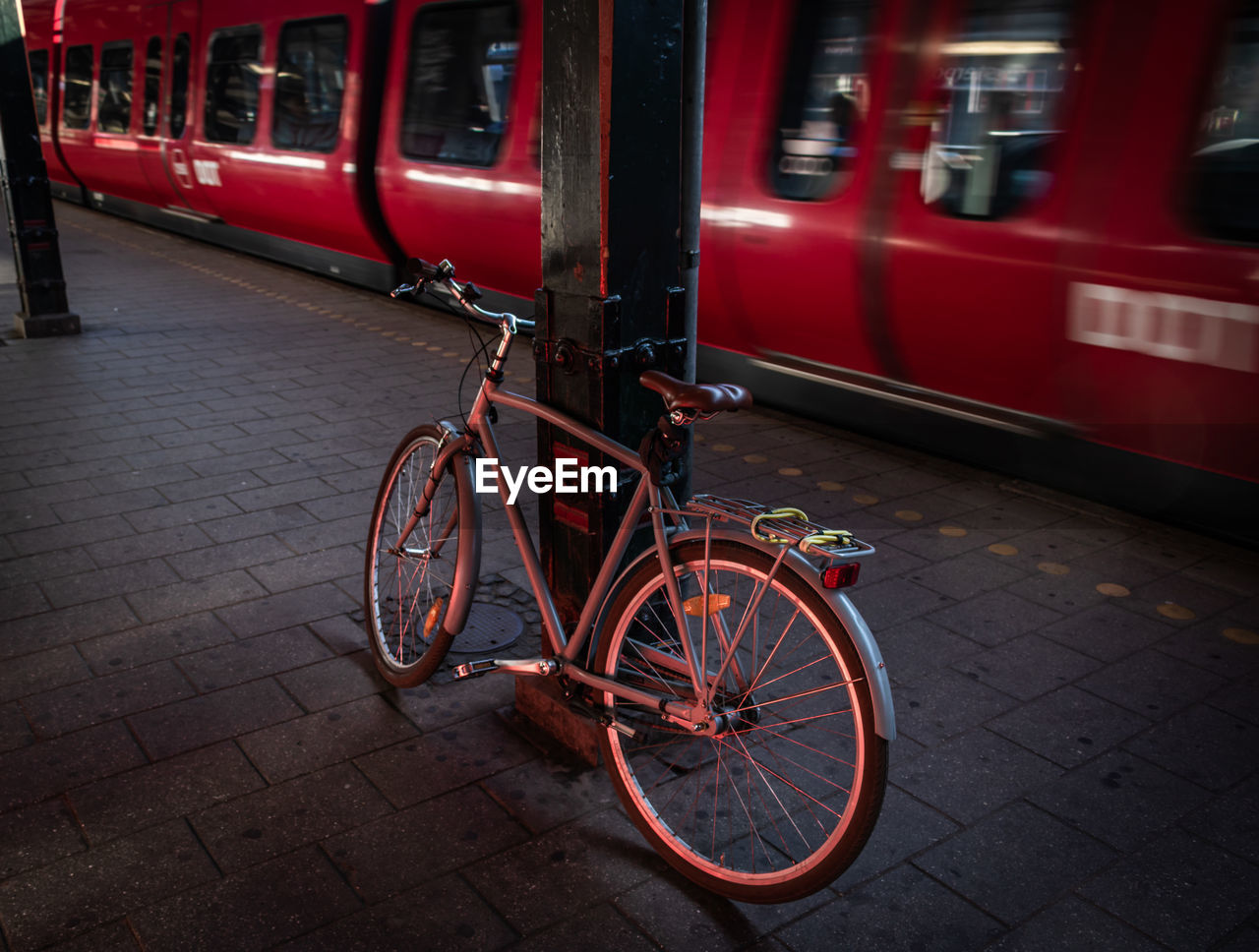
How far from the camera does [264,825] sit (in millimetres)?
2713

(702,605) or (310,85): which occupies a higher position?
(310,85)

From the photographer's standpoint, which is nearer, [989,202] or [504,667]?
[504,667]

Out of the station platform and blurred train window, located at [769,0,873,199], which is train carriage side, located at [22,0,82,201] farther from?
blurred train window, located at [769,0,873,199]

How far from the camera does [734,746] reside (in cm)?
275

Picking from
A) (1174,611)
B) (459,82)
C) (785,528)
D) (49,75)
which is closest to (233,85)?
(459,82)

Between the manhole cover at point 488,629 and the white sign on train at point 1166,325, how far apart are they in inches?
106

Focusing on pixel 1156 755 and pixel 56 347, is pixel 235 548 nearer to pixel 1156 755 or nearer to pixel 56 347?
pixel 1156 755

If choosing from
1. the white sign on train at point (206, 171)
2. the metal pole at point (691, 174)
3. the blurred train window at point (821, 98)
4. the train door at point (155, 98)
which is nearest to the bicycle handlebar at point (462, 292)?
the metal pole at point (691, 174)

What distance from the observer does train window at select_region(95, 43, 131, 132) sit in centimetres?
1465

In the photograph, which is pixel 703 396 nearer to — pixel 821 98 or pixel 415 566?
pixel 415 566

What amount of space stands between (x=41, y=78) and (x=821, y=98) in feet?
56.3

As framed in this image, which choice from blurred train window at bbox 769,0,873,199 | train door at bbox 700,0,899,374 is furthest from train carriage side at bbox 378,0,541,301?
blurred train window at bbox 769,0,873,199

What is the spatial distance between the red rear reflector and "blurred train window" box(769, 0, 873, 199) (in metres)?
3.81

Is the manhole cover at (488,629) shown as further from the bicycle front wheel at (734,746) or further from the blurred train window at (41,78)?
the blurred train window at (41,78)
